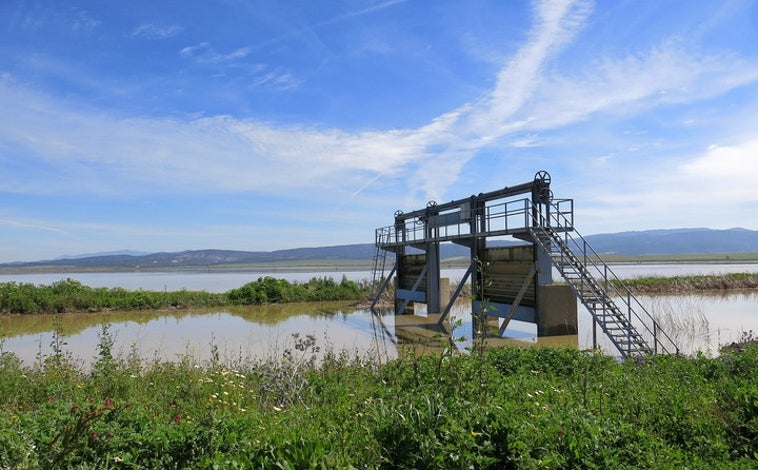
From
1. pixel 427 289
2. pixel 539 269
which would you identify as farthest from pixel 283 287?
pixel 539 269

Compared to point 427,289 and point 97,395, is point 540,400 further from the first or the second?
point 427,289

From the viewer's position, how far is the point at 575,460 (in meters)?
3.75

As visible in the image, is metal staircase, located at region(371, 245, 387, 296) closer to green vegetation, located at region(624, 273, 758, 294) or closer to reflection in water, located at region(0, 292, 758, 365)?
reflection in water, located at region(0, 292, 758, 365)

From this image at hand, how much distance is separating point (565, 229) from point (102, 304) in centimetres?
2399

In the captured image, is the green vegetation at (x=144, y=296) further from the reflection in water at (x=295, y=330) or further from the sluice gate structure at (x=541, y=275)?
the sluice gate structure at (x=541, y=275)

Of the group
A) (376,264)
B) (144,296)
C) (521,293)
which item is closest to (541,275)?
(521,293)

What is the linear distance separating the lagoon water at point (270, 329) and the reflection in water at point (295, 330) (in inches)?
1.3

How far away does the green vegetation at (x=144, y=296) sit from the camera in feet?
88.7

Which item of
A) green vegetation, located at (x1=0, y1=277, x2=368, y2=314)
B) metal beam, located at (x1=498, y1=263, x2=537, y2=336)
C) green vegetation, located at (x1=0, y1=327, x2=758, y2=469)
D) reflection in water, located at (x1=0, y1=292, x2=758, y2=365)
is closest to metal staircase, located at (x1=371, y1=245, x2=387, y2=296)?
green vegetation, located at (x1=0, y1=277, x2=368, y2=314)

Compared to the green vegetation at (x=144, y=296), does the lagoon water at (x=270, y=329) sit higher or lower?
lower

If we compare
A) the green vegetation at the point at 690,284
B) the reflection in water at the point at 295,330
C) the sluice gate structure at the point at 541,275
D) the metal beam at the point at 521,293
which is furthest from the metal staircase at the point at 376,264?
the green vegetation at the point at 690,284

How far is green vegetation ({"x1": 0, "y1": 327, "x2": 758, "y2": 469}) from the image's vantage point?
3729mm

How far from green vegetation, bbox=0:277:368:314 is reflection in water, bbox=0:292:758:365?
1.28 metres

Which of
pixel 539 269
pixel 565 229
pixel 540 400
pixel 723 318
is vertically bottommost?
pixel 723 318
